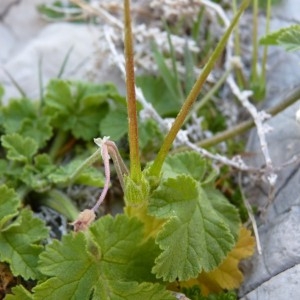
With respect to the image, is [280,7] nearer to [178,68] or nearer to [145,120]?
[178,68]

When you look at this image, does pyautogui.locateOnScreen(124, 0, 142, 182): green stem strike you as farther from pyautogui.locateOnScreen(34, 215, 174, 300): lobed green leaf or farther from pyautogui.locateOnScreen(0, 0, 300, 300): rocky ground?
pyautogui.locateOnScreen(0, 0, 300, 300): rocky ground

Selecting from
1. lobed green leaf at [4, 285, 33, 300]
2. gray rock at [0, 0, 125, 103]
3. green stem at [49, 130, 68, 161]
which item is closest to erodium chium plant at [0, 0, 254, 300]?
lobed green leaf at [4, 285, 33, 300]

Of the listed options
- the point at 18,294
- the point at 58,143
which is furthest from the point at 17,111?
the point at 18,294

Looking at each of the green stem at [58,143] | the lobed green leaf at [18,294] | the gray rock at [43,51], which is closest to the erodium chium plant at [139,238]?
the lobed green leaf at [18,294]

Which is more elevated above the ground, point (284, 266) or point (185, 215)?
point (185, 215)

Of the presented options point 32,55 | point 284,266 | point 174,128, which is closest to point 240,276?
point 284,266

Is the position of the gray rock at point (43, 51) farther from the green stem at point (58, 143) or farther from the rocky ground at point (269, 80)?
the green stem at point (58, 143)
